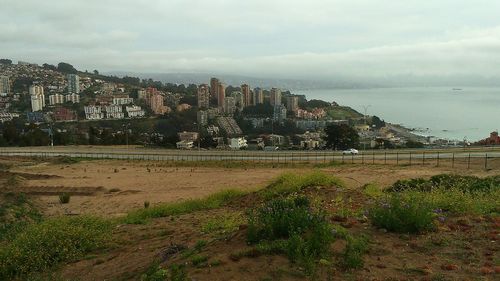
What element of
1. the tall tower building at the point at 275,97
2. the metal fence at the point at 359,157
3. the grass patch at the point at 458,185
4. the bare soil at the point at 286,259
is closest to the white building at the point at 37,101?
the tall tower building at the point at 275,97

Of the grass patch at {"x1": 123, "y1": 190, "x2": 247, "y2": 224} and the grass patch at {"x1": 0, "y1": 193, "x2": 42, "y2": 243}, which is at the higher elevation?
the grass patch at {"x1": 123, "y1": 190, "x2": 247, "y2": 224}

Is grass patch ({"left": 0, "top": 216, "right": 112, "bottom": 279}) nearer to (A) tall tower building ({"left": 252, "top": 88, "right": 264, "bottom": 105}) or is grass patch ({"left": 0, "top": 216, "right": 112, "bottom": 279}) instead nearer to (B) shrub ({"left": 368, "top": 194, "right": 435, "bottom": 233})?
(B) shrub ({"left": 368, "top": 194, "right": 435, "bottom": 233})

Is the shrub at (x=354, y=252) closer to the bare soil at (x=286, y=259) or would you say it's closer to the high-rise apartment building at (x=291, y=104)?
the bare soil at (x=286, y=259)

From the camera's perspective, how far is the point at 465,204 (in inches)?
303

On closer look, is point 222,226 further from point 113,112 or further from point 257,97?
point 257,97

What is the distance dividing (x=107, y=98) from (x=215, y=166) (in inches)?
3466

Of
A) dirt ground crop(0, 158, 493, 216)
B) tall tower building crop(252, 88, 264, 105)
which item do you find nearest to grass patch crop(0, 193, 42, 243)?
dirt ground crop(0, 158, 493, 216)

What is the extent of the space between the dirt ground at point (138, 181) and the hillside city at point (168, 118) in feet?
86.9

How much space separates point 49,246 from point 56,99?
380ft

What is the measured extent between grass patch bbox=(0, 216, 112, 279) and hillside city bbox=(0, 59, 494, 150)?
46.2m

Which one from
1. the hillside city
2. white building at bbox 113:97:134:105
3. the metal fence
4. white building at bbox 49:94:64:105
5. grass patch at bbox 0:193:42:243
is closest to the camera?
grass patch at bbox 0:193:42:243

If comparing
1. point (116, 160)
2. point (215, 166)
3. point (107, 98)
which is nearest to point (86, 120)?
point (107, 98)

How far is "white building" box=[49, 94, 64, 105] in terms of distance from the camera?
112375 millimetres

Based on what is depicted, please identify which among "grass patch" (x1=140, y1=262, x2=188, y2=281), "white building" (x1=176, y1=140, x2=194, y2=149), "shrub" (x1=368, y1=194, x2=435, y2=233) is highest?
"shrub" (x1=368, y1=194, x2=435, y2=233)
